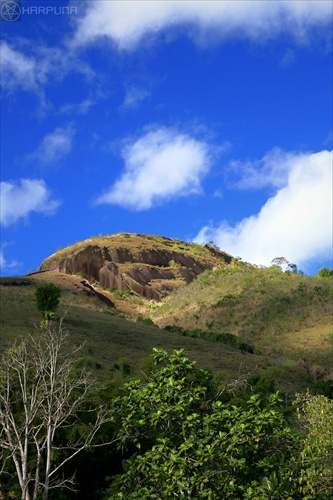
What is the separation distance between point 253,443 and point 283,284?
68249 mm

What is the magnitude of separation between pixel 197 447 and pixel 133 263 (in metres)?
92.8

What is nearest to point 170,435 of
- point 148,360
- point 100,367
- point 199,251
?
point 148,360

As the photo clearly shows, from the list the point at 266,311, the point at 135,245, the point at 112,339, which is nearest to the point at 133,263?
the point at 135,245

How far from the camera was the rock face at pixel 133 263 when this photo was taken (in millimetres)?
99875

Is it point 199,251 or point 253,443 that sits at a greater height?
point 199,251

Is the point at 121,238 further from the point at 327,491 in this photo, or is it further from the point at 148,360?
the point at 327,491

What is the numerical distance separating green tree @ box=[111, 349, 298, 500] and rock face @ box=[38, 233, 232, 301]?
3175 inches

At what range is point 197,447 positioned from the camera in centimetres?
1301

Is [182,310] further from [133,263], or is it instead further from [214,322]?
[133,263]

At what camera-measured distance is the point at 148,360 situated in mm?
28375

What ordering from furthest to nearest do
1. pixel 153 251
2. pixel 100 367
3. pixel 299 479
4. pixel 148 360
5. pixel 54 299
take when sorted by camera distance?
pixel 153 251, pixel 54 299, pixel 100 367, pixel 148 360, pixel 299 479

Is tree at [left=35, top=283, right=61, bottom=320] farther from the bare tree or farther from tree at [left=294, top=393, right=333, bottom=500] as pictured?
tree at [left=294, top=393, right=333, bottom=500]

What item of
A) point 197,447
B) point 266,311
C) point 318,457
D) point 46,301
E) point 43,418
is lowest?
point 318,457

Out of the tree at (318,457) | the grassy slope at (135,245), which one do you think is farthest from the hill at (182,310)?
the tree at (318,457)
